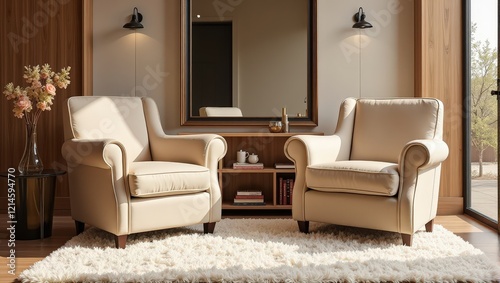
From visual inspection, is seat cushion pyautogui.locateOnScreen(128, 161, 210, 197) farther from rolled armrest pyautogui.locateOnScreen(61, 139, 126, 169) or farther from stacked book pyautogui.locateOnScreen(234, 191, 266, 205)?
stacked book pyautogui.locateOnScreen(234, 191, 266, 205)

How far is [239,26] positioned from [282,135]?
3.46ft

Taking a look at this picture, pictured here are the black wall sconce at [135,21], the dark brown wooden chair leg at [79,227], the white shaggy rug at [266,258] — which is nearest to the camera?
the white shaggy rug at [266,258]

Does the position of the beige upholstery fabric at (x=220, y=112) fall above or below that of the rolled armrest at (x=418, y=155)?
above

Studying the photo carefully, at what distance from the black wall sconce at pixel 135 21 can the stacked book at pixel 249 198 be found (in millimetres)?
1657

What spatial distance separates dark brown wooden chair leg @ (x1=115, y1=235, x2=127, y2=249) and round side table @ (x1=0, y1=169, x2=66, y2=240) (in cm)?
70

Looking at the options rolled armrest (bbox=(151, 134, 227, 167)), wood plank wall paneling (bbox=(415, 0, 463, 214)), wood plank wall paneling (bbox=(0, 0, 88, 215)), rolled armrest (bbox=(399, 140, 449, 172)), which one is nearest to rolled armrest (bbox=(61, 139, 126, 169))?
rolled armrest (bbox=(151, 134, 227, 167))

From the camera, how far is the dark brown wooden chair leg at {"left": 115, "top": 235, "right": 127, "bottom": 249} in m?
2.99

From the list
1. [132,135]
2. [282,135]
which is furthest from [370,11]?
[132,135]

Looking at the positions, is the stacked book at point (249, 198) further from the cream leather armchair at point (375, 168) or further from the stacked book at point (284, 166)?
the cream leather armchair at point (375, 168)

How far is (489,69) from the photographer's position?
3785 mm

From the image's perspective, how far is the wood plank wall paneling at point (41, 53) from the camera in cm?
424

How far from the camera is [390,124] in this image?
3.65m

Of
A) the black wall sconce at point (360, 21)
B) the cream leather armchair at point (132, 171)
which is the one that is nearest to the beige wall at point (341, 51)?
the black wall sconce at point (360, 21)

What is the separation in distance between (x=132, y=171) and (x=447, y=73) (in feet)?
9.01
